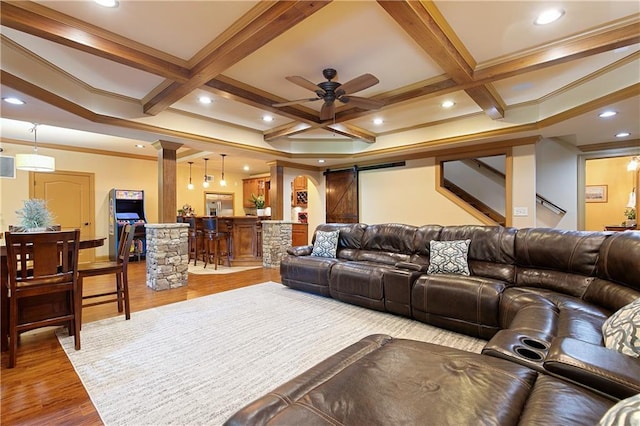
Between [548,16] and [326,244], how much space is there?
358cm

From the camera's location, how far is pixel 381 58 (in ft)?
10.0

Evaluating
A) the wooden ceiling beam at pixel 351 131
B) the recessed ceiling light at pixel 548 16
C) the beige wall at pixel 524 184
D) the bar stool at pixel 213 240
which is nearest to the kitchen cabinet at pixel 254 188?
the bar stool at pixel 213 240

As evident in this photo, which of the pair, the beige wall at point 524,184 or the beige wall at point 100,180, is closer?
the beige wall at point 524,184

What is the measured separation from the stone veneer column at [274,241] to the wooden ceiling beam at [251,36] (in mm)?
3554

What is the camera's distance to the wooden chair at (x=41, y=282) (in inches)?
93.3

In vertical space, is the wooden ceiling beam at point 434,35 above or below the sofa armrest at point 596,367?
above

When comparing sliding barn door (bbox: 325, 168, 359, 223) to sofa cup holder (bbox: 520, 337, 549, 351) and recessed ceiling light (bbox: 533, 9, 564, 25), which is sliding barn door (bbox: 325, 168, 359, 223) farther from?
sofa cup holder (bbox: 520, 337, 549, 351)

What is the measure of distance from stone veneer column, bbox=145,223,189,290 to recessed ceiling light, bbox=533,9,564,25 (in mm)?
5170

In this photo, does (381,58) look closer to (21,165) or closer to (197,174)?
(21,165)

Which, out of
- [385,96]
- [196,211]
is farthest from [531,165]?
[196,211]

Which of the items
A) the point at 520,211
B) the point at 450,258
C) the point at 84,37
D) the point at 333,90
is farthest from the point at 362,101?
the point at 520,211

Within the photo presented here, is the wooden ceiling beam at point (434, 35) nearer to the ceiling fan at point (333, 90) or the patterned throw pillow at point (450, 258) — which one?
the ceiling fan at point (333, 90)

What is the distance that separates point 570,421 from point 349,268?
290cm

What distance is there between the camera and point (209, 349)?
2.62m
